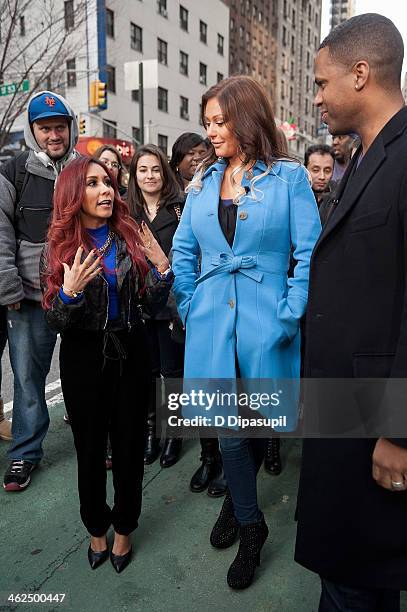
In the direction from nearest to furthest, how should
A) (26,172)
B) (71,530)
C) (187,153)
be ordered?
(71,530) < (26,172) < (187,153)

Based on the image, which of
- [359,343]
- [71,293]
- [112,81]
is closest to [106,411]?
[71,293]

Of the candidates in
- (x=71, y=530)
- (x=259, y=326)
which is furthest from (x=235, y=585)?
(x=259, y=326)

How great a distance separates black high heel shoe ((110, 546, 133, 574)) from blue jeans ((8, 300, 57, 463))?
1.11m

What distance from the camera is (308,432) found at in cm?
166

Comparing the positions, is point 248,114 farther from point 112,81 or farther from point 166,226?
point 112,81

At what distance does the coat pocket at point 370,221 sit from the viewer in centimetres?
130

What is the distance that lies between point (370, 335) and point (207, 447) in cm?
205

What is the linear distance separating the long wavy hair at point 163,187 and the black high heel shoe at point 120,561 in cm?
222

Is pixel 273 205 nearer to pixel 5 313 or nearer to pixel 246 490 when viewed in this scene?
pixel 246 490

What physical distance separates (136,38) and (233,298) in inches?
1180

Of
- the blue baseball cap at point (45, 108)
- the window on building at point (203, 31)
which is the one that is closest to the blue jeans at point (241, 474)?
the blue baseball cap at point (45, 108)

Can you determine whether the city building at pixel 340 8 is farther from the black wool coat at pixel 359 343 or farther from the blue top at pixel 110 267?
the black wool coat at pixel 359 343

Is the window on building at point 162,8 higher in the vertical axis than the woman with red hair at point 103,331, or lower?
higher

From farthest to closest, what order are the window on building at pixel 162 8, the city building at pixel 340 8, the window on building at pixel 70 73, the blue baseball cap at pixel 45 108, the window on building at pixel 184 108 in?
the city building at pixel 340 8 → the window on building at pixel 184 108 → the window on building at pixel 162 8 → the window on building at pixel 70 73 → the blue baseball cap at pixel 45 108
